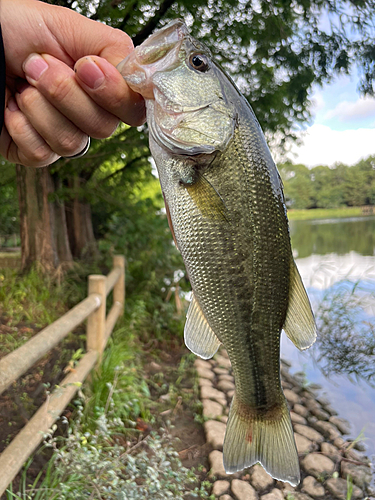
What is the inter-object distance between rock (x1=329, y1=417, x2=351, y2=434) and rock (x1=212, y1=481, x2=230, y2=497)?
5.42 ft

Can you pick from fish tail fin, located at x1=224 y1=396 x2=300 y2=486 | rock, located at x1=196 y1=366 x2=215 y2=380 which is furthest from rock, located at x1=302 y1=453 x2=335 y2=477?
fish tail fin, located at x1=224 y1=396 x2=300 y2=486

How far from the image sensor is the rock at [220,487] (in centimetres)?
289

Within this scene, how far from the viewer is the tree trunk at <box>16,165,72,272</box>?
5.36 m

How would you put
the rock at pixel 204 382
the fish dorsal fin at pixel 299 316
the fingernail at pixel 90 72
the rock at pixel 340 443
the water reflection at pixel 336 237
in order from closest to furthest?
the fingernail at pixel 90 72
the fish dorsal fin at pixel 299 316
the rock at pixel 340 443
the rock at pixel 204 382
the water reflection at pixel 336 237

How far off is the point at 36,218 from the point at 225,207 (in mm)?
4971

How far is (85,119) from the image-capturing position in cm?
113

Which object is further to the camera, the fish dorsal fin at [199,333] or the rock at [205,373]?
the rock at [205,373]

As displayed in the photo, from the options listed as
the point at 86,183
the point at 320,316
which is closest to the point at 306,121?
the point at 320,316

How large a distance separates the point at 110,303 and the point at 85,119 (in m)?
4.69

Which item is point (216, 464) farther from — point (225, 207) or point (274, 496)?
point (225, 207)

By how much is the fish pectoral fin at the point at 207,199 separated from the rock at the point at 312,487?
2.93 m

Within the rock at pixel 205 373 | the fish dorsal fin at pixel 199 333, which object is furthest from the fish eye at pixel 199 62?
the rock at pixel 205 373

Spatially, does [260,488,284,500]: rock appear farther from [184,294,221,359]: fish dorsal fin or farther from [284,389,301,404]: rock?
[184,294,221,359]: fish dorsal fin

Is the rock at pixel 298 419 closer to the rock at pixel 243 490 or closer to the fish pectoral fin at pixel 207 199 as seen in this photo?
the rock at pixel 243 490
